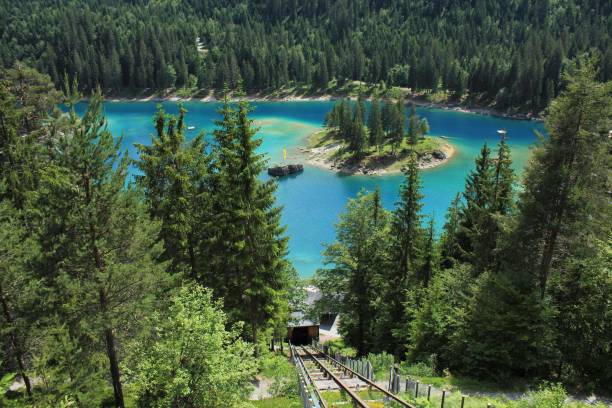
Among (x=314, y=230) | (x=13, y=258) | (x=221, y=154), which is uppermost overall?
(x=221, y=154)

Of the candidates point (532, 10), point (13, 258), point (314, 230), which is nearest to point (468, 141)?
point (314, 230)

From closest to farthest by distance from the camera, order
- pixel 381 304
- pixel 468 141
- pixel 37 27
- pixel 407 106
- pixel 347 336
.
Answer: pixel 381 304, pixel 347 336, pixel 468 141, pixel 407 106, pixel 37 27

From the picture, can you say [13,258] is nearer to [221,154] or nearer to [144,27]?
[221,154]

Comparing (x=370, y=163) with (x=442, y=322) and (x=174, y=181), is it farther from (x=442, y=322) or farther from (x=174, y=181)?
(x=174, y=181)

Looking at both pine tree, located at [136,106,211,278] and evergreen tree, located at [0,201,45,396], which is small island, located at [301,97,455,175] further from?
evergreen tree, located at [0,201,45,396]

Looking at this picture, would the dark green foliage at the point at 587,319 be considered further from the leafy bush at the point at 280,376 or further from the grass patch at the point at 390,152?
the grass patch at the point at 390,152

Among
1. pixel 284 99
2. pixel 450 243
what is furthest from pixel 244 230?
pixel 284 99

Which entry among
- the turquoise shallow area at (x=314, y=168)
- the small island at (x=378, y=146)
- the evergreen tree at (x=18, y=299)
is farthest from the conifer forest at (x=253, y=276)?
the small island at (x=378, y=146)
